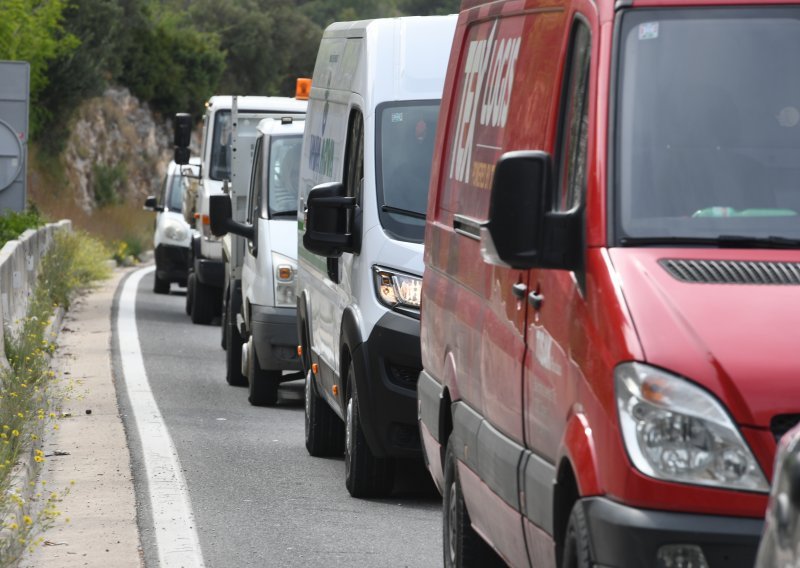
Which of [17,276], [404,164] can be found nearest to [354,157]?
[404,164]

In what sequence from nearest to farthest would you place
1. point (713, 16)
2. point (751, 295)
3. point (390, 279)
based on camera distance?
point (751, 295) < point (713, 16) < point (390, 279)

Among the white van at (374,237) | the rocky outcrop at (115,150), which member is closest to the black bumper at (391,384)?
the white van at (374,237)

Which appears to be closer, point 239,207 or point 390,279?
point 390,279

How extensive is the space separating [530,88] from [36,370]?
779cm

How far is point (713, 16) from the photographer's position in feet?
17.2

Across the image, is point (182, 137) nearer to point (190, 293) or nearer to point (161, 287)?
point (190, 293)

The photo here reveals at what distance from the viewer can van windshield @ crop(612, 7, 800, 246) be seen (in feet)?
16.3

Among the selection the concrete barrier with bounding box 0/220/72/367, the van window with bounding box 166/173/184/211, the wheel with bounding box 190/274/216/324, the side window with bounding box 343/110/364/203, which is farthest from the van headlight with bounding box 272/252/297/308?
the van window with bounding box 166/173/184/211

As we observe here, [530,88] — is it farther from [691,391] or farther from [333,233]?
[333,233]

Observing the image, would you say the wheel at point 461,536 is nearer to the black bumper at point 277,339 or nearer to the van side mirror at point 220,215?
the black bumper at point 277,339

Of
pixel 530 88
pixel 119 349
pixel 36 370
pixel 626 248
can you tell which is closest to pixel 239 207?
pixel 119 349

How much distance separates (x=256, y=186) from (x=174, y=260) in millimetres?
11250

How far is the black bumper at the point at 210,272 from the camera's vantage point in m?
20.6

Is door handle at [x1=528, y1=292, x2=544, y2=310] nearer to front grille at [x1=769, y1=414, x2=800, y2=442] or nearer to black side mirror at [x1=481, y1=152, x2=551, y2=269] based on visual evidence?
black side mirror at [x1=481, y1=152, x2=551, y2=269]
